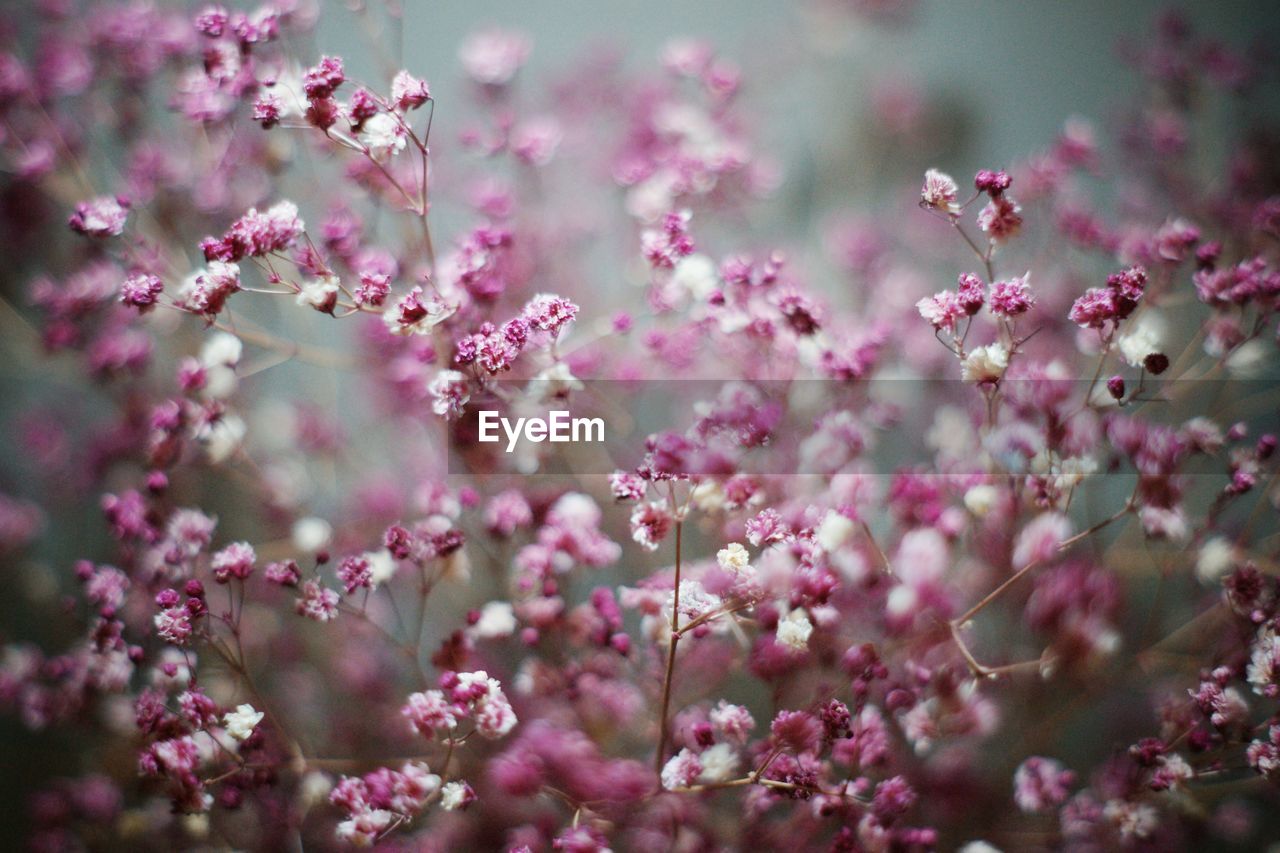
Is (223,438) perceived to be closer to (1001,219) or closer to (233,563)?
(233,563)

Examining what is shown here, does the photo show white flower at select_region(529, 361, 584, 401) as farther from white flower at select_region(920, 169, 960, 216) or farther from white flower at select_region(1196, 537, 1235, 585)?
white flower at select_region(1196, 537, 1235, 585)

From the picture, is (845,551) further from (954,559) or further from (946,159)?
(946,159)

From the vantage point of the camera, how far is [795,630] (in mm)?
560

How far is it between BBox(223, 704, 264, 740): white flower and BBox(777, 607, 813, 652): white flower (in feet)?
1.25

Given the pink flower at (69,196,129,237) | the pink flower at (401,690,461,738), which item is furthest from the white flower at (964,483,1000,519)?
the pink flower at (69,196,129,237)

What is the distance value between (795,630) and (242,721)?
40cm

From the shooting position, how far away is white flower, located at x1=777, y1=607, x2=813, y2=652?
0.56 m

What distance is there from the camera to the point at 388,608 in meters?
0.93

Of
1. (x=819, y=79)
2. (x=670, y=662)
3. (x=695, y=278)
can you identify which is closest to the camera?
(x=670, y=662)

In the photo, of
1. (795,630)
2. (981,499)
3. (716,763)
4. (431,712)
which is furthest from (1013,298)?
(431,712)

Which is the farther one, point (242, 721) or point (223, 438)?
point (223, 438)

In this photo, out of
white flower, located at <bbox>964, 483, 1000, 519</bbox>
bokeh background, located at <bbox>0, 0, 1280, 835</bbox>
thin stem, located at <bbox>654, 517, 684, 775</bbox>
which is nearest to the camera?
thin stem, located at <bbox>654, 517, 684, 775</bbox>

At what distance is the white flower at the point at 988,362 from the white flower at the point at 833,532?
0.14 meters

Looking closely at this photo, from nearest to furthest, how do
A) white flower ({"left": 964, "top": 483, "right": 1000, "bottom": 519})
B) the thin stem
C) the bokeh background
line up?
the thin stem
white flower ({"left": 964, "top": 483, "right": 1000, "bottom": 519})
the bokeh background
